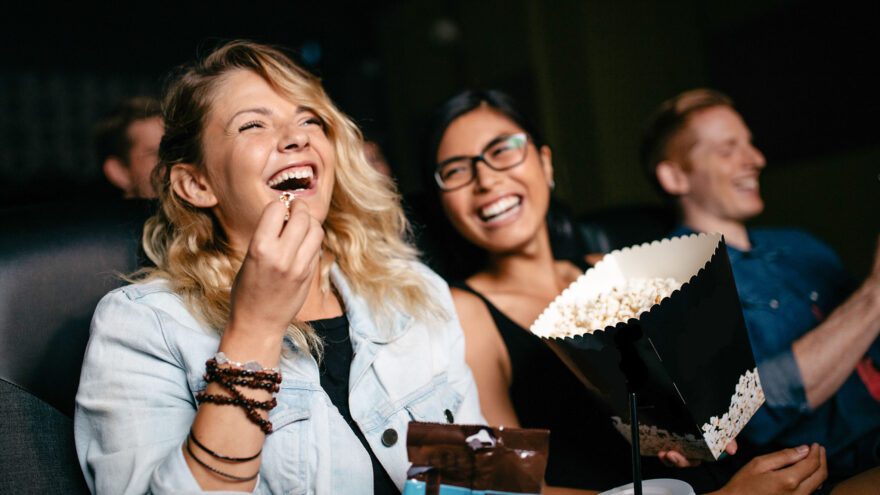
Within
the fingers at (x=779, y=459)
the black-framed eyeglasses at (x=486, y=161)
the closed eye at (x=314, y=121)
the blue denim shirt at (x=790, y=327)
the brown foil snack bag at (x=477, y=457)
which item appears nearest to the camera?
the brown foil snack bag at (x=477, y=457)

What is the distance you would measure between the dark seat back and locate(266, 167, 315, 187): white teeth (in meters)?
0.33

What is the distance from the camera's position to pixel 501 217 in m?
1.62

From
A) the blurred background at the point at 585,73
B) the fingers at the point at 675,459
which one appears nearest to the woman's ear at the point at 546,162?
the fingers at the point at 675,459

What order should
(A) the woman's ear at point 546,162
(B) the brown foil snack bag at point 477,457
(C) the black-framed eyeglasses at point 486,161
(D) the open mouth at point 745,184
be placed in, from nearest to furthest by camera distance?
(B) the brown foil snack bag at point 477,457 → (C) the black-framed eyeglasses at point 486,161 → (A) the woman's ear at point 546,162 → (D) the open mouth at point 745,184

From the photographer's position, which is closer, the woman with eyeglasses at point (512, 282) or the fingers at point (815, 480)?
the fingers at point (815, 480)

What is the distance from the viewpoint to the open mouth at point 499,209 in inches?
63.9

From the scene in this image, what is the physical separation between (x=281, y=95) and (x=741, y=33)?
3154 mm

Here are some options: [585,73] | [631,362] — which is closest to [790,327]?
[631,362]

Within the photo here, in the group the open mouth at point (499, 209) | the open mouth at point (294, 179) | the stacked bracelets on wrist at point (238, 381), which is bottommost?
the stacked bracelets on wrist at point (238, 381)

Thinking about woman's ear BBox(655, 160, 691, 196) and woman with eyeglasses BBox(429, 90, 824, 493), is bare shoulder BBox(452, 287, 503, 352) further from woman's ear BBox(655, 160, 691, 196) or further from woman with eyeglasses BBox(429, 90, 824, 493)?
woman's ear BBox(655, 160, 691, 196)

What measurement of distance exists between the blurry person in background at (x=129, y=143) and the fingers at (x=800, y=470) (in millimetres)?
1627

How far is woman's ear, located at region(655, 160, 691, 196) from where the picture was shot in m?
1.98

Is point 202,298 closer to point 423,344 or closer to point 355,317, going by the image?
point 355,317

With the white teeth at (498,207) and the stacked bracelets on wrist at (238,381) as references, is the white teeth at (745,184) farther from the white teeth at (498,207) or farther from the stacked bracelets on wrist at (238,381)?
the stacked bracelets on wrist at (238,381)
